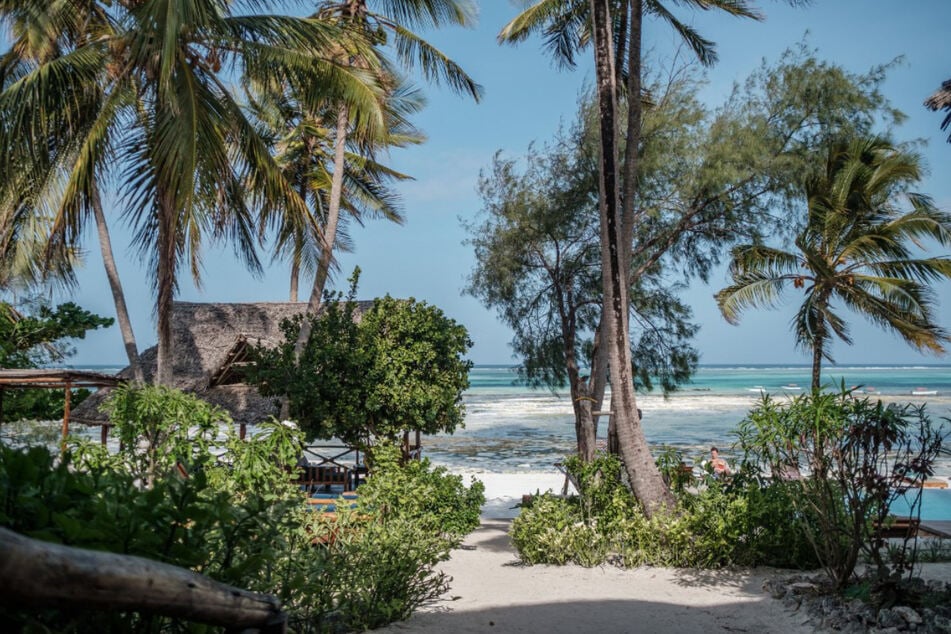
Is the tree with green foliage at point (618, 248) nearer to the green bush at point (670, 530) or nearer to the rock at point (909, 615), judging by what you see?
the green bush at point (670, 530)

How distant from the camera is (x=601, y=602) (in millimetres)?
A: 6438

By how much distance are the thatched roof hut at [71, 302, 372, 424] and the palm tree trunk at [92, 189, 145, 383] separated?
724mm

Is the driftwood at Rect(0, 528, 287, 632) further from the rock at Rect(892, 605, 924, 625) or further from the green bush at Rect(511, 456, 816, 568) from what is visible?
the green bush at Rect(511, 456, 816, 568)

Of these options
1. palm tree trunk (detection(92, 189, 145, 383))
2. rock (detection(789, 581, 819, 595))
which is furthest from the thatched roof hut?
rock (detection(789, 581, 819, 595))

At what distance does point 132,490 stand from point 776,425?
5.62m

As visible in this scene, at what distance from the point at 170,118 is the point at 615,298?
5366 millimetres

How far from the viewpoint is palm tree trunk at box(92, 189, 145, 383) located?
13344 millimetres

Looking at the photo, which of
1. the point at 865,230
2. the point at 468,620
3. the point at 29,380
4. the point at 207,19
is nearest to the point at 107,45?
the point at 207,19

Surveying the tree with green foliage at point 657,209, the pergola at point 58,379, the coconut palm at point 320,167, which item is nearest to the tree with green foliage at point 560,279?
the tree with green foliage at point 657,209

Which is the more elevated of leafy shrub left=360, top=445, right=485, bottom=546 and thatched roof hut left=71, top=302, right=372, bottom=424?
thatched roof hut left=71, top=302, right=372, bottom=424

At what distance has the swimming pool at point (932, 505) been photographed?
52.7 feet

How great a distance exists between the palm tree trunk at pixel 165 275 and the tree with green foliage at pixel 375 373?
239 cm

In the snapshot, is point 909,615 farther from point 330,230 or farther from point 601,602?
point 330,230

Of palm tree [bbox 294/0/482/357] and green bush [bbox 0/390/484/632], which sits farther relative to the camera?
palm tree [bbox 294/0/482/357]
